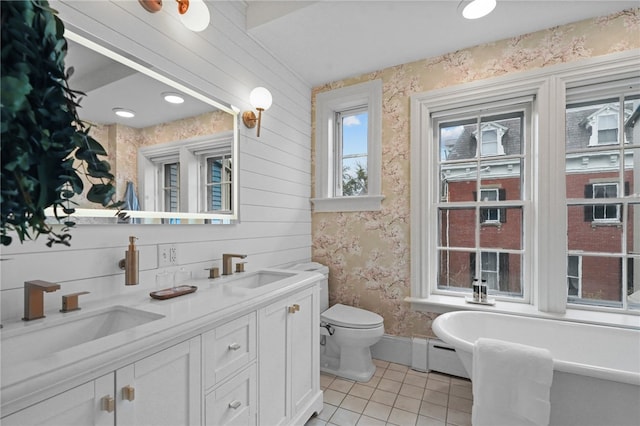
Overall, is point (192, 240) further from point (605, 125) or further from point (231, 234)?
point (605, 125)

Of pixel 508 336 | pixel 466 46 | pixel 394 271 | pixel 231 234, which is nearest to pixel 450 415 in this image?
pixel 508 336

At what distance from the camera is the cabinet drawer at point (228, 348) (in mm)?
1136

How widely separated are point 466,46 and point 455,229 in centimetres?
149

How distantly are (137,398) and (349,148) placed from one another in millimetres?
2587

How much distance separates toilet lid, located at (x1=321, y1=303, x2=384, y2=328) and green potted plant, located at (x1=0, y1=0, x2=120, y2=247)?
6.76 feet

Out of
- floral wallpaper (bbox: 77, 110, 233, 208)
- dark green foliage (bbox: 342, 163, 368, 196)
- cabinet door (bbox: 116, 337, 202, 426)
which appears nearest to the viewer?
cabinet door (bbox: 116, 337, 202, 426)

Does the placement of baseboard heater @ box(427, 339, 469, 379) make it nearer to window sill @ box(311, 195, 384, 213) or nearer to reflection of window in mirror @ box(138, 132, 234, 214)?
window sill @ box(311, 195, 384, 213)

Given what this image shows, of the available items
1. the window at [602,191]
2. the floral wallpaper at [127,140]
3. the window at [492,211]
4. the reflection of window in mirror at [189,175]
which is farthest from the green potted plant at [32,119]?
the window at [602,191]

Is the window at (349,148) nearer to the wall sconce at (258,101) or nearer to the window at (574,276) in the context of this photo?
the wall sconce at (258,101)

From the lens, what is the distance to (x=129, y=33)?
4.66 feet

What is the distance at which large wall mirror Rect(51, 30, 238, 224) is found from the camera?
1.29 meters

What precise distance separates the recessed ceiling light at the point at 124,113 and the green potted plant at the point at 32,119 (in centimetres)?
94

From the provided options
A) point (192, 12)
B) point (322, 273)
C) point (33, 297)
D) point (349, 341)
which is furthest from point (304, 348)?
point (192, 12)

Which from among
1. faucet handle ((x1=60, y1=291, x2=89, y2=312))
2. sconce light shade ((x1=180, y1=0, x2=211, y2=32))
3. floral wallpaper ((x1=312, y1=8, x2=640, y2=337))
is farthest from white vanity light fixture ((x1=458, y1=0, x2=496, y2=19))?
faucet handle ((x1=60, y1=291, x2=89, y2=312))
